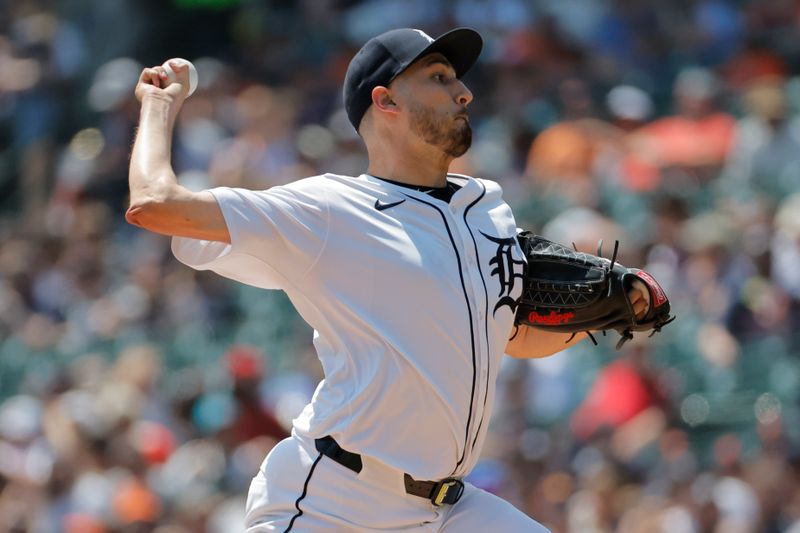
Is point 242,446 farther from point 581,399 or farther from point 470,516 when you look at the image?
point 470,516

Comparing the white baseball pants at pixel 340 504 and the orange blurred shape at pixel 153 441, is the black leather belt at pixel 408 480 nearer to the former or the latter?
the white baseball pants at pixel 340 504

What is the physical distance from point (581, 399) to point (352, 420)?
14.0 feet

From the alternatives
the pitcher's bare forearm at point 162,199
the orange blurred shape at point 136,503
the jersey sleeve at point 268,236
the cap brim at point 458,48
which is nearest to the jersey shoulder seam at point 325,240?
the jersey sleeve at point 268,236

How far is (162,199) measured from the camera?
374 centimetres

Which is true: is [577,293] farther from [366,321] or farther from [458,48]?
[458,48]

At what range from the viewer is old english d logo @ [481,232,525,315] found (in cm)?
416

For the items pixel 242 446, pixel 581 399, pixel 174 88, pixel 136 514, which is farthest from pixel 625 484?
pixel 174 88

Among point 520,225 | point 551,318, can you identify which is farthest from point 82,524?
point 551,318

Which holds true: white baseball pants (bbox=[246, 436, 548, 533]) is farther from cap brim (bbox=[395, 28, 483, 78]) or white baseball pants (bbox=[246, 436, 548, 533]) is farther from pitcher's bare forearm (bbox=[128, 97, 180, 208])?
cap brim (bbox=[395, 28, 483, 78])

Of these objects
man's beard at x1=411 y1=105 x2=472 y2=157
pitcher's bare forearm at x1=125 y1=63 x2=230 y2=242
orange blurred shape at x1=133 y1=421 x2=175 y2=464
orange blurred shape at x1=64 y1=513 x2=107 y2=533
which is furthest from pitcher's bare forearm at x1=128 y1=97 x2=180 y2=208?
orange blurred shape at x1=133 y1=421 x2=175 y2=464

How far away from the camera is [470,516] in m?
4.05

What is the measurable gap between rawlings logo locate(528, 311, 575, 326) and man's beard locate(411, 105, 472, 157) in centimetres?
56

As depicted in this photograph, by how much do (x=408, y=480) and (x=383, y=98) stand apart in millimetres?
1121

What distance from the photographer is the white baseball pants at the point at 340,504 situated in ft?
12.9
